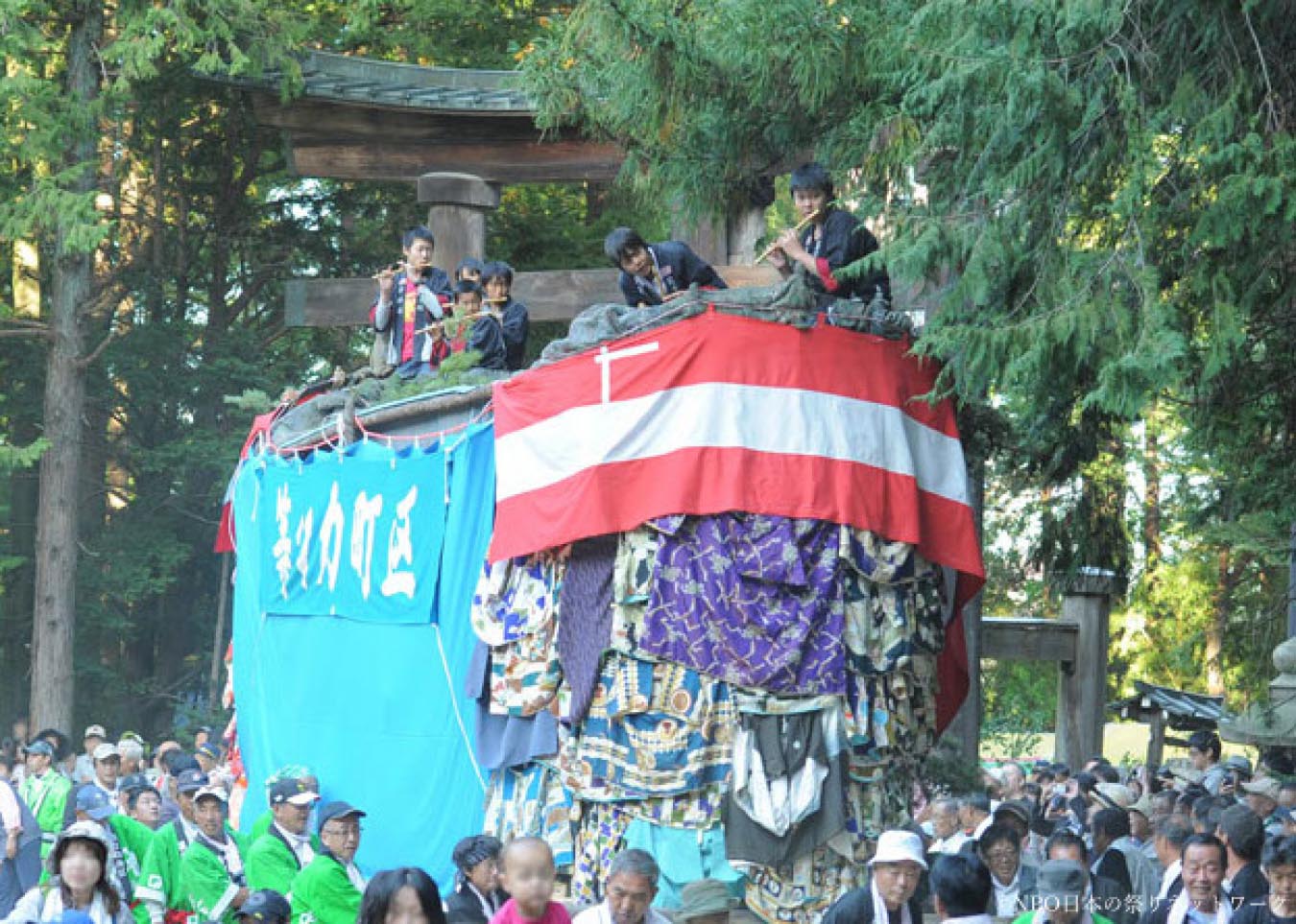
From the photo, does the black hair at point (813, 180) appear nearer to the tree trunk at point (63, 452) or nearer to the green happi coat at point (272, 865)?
the green happi coat at point (272, 865)

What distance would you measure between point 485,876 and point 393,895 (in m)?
2.56

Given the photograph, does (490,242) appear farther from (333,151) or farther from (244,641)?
(244,641)

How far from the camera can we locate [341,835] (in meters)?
9.47

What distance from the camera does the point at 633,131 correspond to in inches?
479

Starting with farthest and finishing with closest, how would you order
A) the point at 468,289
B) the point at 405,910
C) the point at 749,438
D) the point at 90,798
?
1. the point at 468,289
2. the point at 90,798
3. the point at 749,438
4. the point at 405,910

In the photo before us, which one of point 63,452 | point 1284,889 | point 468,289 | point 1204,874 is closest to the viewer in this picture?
point 1284,889

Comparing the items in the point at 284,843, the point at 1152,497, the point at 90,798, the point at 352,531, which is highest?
the point at 1152,497

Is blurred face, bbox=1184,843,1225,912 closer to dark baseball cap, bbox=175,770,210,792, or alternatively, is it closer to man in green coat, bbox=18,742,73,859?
dark baseball cap, bbox=175,770,210,792

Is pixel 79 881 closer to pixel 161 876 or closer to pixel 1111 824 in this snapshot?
pixel 161 876

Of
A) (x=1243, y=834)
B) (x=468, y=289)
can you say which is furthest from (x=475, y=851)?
(x=468, y=289)

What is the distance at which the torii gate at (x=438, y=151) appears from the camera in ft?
61.3

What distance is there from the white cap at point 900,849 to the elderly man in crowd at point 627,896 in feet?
3.02

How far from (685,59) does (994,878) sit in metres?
4.89

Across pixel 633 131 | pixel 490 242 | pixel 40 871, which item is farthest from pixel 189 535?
pixel 633 131
